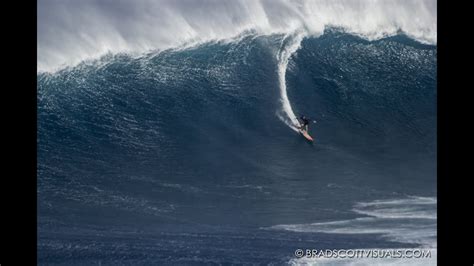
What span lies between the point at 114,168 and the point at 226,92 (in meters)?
3.78

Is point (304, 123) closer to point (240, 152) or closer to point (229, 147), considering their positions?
point (240, 152)

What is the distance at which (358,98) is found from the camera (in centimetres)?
1590

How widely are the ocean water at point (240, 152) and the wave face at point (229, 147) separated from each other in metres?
0.04

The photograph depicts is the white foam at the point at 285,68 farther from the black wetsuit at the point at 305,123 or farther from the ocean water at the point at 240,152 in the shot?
the black wetsuit at the point at 305,123

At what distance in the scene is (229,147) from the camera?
48.1 feet

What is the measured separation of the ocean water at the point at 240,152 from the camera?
39.3 ft

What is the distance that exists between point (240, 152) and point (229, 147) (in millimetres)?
328

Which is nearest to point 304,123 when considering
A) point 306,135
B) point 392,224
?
point 306,135

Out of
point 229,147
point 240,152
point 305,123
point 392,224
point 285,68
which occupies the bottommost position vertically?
point 392,224

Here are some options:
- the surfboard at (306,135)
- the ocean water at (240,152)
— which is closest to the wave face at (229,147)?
the ocean water at (240,152)

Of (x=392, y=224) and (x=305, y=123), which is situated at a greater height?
(x=305, y=123)

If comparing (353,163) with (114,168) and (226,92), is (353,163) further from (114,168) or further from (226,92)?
(114,168)

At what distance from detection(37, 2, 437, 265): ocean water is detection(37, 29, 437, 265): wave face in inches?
1.4
